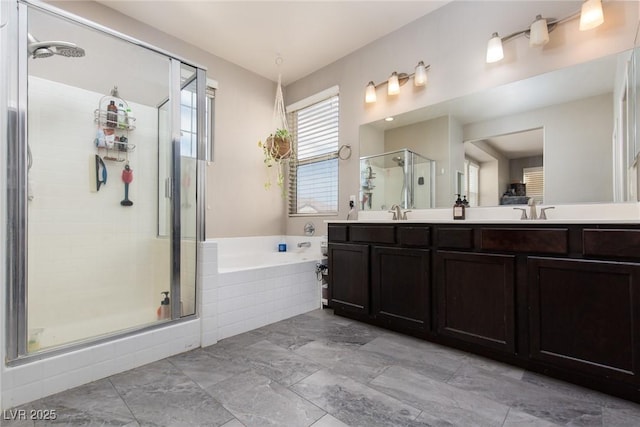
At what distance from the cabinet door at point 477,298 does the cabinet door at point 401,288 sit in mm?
111

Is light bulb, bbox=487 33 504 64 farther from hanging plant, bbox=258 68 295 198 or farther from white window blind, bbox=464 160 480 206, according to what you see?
hanging plant, bbox=258 68 295 198

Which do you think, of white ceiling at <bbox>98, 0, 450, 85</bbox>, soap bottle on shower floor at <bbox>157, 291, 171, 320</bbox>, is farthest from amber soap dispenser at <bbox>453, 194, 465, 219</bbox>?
soap bottle on shower floor at <bbox>157, 291, 171, 320</bbox>

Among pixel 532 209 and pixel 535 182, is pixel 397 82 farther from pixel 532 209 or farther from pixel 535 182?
pixel 532 209

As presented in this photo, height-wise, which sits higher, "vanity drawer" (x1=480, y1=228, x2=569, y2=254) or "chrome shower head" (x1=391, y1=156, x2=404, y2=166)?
"chrome shower head" (x1=391, y1=156, x2=404, y2=166)

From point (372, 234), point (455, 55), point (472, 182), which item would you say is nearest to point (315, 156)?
point (372, 234)

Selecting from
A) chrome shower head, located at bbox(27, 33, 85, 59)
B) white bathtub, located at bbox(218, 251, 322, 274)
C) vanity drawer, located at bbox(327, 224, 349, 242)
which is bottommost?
white bathtub, located at bbox(218, 251, 322, 274)

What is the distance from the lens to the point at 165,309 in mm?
2145

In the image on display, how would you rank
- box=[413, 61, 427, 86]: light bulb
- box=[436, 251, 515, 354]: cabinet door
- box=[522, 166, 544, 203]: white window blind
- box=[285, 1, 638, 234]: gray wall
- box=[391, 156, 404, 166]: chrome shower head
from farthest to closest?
box=[391, 156, 404, 166]: chrome shower head, box=[413, 61, 427, 86]: light bulb, box=[522, 166, 544, 203]: white window blind, box=[285, 1, 638, 234]: gray wall, box=[436, 251, 515, 354]: cabinet door

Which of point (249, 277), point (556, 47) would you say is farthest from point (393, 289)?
point (556, 47)

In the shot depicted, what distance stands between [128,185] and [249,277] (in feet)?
4.13

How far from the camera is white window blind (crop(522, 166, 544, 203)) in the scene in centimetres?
210

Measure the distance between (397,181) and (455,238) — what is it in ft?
3.33

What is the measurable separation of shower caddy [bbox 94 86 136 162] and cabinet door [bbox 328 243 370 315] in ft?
6.59

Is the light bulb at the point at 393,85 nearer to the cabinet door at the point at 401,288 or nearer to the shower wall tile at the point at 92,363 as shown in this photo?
the cabinet door at the point at 401,288
